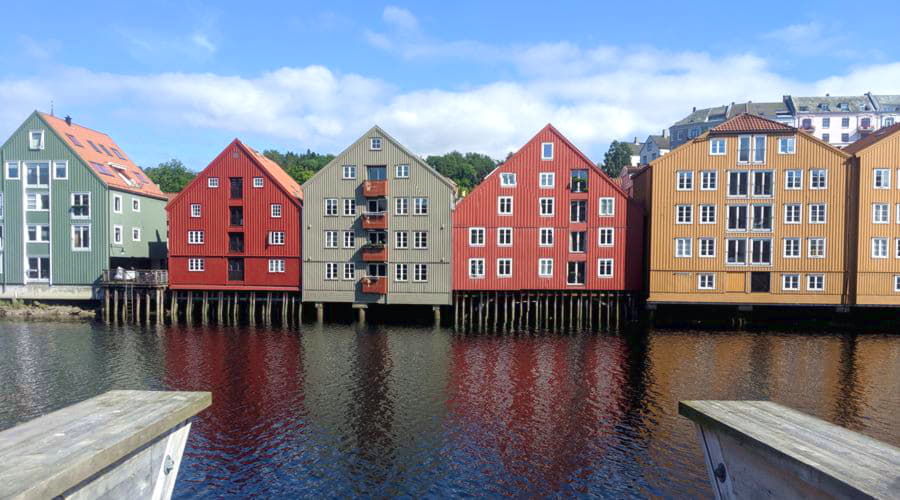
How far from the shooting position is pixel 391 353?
31750mm

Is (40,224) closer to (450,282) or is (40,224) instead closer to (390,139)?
(390,139)

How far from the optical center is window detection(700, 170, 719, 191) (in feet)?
136

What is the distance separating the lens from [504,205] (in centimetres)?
4262

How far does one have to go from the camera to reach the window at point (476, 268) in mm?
42938

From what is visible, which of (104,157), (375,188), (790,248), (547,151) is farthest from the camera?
(104,157)

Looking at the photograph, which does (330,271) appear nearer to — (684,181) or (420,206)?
(420,206)

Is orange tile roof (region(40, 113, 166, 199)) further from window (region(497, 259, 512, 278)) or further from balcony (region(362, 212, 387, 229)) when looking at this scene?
window (region(497, 259, 512, 278))

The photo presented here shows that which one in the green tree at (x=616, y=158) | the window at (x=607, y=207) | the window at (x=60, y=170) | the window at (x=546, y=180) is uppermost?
the green tree at (x=616, y=158)

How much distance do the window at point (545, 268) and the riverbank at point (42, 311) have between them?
3838cm

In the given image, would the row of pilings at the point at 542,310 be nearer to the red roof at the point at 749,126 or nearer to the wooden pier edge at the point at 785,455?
the red roof at the point at 749,126

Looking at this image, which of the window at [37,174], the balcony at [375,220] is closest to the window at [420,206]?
the balcony at [375,220]

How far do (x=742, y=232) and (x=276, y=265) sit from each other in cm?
3817

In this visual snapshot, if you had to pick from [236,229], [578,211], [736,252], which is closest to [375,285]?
[236,229]

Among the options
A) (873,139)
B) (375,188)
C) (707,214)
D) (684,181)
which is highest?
(873,139)
